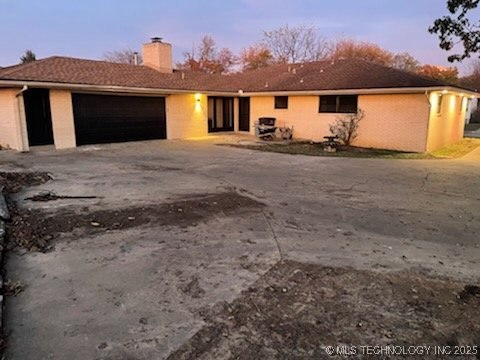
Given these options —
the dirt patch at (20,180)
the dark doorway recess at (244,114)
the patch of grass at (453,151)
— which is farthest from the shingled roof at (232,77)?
the dirt patch at (20,180)

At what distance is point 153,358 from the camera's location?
2354 mm

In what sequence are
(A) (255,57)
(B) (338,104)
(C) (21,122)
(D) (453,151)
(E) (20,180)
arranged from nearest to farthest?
(E) (20,180) → (C) (21,122) → (D) (453,151) → (B) (338,104) → (A) (255,57)

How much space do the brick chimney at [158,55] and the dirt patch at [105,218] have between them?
14.8 meters

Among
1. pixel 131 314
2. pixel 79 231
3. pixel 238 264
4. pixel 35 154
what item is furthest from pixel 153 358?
pixel 35 154

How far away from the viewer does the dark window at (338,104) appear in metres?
15.2

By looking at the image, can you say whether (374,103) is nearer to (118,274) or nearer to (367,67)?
(367,67)

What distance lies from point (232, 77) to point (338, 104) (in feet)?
27.4

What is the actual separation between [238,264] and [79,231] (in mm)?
2319

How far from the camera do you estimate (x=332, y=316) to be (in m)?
2.84

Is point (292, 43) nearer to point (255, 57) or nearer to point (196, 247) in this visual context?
point (255, 57)

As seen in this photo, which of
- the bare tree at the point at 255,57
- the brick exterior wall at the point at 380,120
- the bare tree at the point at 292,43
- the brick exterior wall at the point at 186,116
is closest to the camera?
the brick exterior wall at the point at 380,120

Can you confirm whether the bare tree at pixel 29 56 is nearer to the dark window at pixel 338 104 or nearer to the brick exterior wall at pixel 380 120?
the brick exterior wall at pixel 380 120

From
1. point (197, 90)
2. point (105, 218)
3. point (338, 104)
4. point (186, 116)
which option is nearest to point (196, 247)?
point (105, 218)

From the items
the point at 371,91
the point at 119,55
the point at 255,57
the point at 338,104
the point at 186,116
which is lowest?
the point at 186,116
